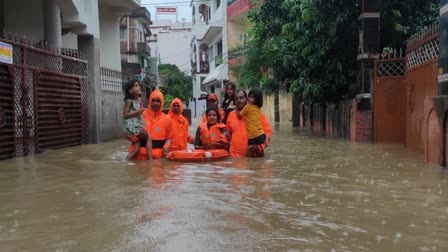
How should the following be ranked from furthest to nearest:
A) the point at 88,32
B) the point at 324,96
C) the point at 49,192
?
the point at 324,96, the point at 88,32, the point at 49,192

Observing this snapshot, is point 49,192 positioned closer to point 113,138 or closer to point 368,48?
point 368,48

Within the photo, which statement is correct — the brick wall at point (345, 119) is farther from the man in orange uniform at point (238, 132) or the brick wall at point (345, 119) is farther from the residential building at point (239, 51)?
the residential building at point (239, 51)

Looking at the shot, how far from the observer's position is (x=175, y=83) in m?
51.8

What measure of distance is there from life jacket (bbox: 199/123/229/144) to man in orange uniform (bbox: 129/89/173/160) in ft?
2.08

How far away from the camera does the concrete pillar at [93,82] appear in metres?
12.6

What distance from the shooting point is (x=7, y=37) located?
8273mm

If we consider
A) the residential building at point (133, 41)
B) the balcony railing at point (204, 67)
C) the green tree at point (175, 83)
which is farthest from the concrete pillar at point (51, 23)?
the balcony railing at point (204, 67)

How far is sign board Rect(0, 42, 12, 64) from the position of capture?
7.91 metres

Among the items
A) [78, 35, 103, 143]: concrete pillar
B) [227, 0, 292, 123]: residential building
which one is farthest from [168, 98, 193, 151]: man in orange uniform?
[227, 0, 292, 123]: residential building

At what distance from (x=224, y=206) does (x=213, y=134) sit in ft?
13.4

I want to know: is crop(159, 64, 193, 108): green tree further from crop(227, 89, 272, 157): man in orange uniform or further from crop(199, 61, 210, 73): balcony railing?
crop(227, 89, 272, 157): man in orange uniform

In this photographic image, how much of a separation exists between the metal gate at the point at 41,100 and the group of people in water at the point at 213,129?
2159mm

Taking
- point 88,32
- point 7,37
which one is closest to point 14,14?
point 88,32

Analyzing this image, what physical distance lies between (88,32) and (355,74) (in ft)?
23.2
